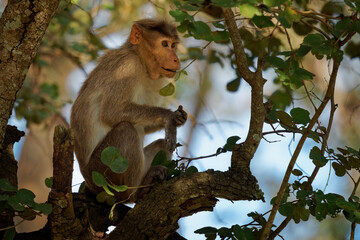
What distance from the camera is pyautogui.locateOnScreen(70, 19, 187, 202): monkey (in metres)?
5.62

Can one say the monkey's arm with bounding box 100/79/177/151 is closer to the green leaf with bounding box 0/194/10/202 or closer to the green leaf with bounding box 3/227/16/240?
the green leaf with bounding box 3/227/16/240

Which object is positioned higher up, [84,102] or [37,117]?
[37,117]

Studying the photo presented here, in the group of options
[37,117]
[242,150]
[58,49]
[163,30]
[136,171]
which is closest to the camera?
[242,150]

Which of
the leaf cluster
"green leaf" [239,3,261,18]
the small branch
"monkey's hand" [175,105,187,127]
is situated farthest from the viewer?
the leaf cluster

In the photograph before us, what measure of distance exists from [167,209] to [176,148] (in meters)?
1.24

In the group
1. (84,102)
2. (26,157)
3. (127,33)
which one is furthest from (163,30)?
(26,157)

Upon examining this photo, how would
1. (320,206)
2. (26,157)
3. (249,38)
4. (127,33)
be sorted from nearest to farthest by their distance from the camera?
(320,206)
(249,38)
(127,33)
(26,157)

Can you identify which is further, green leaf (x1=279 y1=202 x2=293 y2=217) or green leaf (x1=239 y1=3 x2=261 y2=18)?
green leaf (x1=279 y1=202 x2=293 y2=217)

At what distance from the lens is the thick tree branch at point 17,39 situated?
4.34 metres

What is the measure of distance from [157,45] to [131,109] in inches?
39.1

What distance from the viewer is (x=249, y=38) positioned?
20.0ft

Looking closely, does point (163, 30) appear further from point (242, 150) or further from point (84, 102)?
point (242, 150)

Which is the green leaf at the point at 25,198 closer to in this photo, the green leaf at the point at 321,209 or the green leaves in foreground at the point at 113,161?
the green leaves in foreground at the point at 113,161

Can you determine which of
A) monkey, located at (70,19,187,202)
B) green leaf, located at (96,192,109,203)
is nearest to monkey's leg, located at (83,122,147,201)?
monkey, located at (70,19,187,202)
